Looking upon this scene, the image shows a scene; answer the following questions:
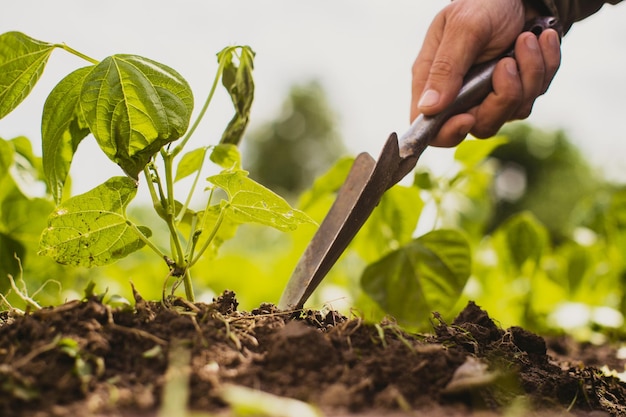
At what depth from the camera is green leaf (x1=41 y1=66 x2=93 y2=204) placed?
1258 mm

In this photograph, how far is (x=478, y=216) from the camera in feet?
10.1

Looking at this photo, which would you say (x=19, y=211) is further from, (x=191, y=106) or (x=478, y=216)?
(x=478, y=216)

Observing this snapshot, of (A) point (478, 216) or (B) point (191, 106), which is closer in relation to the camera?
(B) point (191, 106)

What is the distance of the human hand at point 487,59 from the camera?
175 centimetres

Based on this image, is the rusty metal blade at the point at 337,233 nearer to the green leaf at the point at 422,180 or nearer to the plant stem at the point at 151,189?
the plant stem at the point at 151,189

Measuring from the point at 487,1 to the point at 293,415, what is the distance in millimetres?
1593

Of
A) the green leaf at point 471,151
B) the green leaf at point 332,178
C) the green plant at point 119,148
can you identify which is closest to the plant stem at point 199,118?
the green plant at point 119,148

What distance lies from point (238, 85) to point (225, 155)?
17 cm

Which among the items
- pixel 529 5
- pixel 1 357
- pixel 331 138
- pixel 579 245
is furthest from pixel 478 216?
pixel 331 138

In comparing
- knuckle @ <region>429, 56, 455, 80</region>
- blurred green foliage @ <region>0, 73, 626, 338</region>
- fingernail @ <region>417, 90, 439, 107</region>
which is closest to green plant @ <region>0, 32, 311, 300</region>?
blurred green foliage @ <region>0, 73, 626, 338</region>

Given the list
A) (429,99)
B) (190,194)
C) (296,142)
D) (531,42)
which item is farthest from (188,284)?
(296,142)

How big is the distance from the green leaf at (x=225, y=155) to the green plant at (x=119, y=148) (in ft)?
0.22

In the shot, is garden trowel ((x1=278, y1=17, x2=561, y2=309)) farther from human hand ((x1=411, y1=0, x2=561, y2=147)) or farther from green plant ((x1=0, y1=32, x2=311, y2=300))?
green plant ((x1=0, y1=32, x2=311, y2=300))

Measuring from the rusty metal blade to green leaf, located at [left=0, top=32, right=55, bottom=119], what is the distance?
2.25 ft
